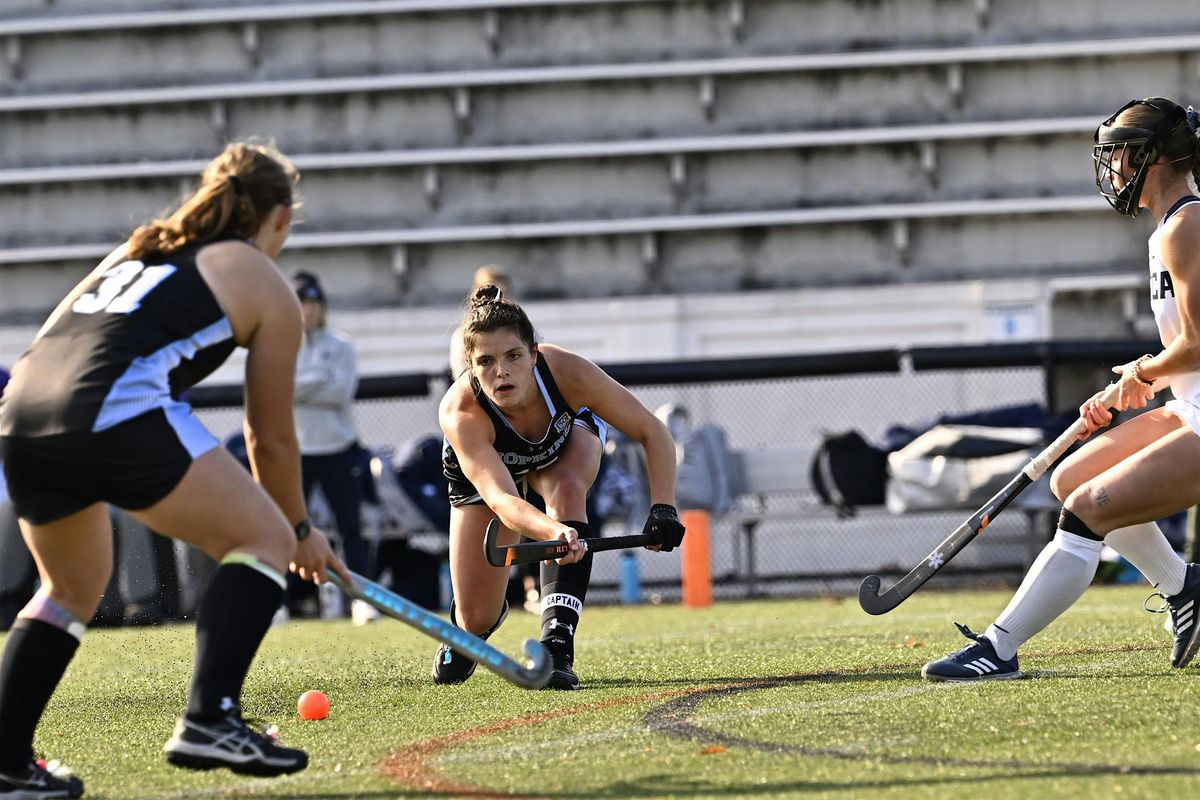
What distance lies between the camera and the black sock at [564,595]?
18.8 ft

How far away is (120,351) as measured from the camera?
372cm

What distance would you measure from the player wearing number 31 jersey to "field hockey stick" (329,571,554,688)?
0.21 m

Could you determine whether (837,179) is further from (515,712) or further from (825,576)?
(515,712)

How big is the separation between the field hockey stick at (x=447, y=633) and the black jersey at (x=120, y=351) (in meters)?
0.64

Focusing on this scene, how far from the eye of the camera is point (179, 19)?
91.7ft

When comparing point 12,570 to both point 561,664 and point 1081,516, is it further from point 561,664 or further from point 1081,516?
point 1081,516

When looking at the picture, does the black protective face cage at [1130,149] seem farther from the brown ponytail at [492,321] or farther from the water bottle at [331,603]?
the water bottle at [331,603]

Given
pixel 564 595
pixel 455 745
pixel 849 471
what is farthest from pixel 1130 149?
pixel 849 471

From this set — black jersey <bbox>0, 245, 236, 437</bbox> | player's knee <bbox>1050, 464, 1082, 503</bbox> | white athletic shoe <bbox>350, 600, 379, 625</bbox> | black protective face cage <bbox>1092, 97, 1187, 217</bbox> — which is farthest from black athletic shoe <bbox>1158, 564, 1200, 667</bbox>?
white athletic shoe <bbox>350, 600, 379, 625</bbox>

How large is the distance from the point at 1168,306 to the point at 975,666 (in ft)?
3.99

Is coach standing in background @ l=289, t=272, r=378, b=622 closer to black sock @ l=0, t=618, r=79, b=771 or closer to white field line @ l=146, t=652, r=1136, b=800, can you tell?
white field line @ l=146, t=652, r=1136, b=800

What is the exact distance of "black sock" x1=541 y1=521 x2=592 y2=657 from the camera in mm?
5727

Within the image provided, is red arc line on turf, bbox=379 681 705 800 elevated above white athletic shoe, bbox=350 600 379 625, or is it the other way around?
red arc line on turf, bbox=379 681 705 800

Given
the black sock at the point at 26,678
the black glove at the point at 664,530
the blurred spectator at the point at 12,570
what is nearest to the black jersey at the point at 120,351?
the black sock at the point at 26,678
